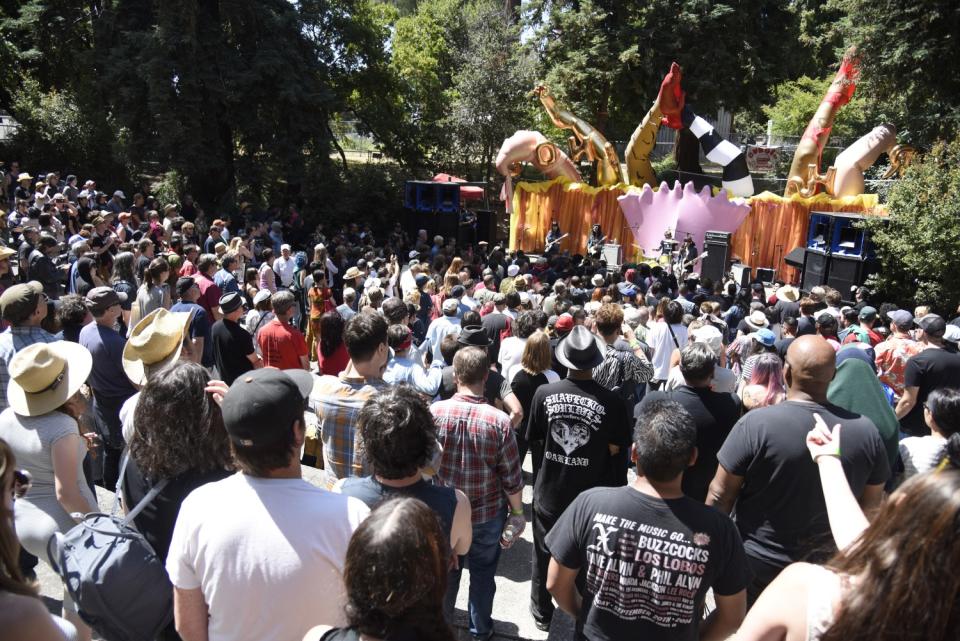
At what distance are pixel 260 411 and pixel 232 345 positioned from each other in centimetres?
360

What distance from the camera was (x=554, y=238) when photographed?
19797 millimetres

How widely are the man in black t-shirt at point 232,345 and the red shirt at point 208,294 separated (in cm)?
134

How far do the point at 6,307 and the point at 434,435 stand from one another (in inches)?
130

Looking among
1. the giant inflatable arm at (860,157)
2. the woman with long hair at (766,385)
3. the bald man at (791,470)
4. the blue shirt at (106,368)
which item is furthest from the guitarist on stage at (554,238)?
the bald man at (791,470)

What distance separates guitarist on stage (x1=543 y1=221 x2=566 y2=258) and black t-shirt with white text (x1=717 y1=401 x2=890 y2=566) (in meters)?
15.6

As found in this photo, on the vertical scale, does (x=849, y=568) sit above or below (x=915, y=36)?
below

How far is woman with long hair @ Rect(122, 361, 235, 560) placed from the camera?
253cm

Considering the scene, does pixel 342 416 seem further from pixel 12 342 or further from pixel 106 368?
pixel 12 342

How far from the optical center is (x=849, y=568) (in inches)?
60.6

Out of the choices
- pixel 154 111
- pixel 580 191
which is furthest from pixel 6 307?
pixel 580 191

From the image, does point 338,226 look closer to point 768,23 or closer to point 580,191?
point 580,191

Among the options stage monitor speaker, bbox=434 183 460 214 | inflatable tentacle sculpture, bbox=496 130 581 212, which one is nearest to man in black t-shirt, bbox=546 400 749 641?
stage monitor speaker, bbox=434 183 460 214

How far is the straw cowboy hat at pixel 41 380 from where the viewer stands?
2951 millimetres

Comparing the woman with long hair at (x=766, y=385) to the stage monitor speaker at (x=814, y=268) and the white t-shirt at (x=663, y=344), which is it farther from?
the stage monitor speaker at (x=814, y=268)
